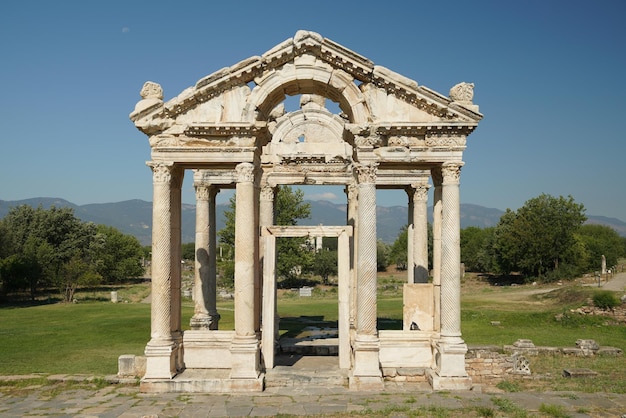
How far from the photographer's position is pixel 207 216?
22062mm

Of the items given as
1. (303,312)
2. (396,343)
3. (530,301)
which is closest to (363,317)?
(396,343)

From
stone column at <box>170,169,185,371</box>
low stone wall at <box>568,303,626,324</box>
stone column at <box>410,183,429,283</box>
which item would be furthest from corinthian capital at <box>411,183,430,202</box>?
low stone wall at <box>568,303,626,324</box>

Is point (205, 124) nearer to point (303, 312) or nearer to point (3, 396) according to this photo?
point (3, 396)

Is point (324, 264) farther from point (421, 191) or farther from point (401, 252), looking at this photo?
point (421, 191)

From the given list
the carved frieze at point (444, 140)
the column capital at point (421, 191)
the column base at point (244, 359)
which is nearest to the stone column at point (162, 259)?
the column base at point (244, 359)

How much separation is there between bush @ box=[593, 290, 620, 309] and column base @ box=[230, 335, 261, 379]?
2482 cm

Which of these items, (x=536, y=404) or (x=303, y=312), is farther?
(x=303, y=312)

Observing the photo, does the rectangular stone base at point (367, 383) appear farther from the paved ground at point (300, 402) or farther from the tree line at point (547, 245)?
the tree line at point (547, 245)

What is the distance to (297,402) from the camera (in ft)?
44.0

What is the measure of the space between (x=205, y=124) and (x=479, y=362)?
36.3 ft

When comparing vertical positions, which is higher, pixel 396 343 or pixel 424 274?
pixel 424 274

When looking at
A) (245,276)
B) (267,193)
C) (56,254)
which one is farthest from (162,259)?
(56,254)

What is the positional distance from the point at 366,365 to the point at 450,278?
3.51 m

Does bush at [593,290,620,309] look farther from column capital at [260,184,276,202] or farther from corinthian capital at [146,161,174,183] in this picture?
corinthian capital at [146,161,174,183]
